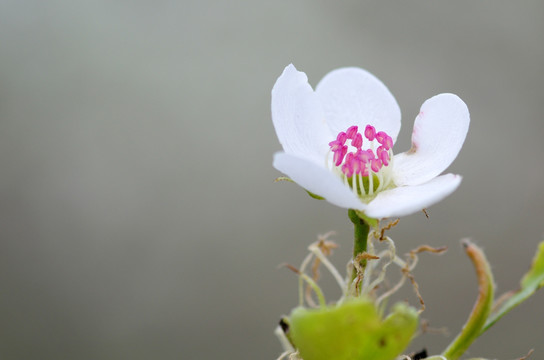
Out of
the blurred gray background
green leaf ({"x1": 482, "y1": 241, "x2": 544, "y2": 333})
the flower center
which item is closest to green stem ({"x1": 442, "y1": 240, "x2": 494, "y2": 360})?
green leaf ({"x1": 482, "y1": 241, "x2": 544, "y2": 333})

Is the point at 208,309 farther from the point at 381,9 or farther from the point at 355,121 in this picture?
the point at 355,121

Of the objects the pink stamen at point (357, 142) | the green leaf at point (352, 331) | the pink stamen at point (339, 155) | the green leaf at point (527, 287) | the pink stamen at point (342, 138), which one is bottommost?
the green leaf at point (527, 287)

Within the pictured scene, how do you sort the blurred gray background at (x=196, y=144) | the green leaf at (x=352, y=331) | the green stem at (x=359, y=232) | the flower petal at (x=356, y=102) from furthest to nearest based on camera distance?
1. the blurred gray background at (x=196, y=144)
2. the flower petal at (x=356, y=102)
3. the green stem at (x=359, y=232)
4. the green leaf at (x=352, y=331)

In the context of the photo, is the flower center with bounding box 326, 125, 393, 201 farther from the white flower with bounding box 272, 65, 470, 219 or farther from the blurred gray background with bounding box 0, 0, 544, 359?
the blurred gray background with bounding box 0, 0, 544, 359

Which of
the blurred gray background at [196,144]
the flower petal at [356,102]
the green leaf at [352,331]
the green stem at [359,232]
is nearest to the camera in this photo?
the green leaf at [352,331]

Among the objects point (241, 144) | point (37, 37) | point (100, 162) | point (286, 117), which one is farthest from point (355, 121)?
A: point (37, 37)

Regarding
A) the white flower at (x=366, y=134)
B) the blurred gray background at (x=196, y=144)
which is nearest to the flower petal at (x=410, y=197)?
the white flower at (x=366, y=134)

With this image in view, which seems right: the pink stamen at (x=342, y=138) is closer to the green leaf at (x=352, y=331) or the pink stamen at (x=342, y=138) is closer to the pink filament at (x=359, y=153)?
the pink filament at (x=359, y=153)
